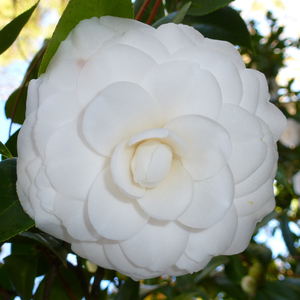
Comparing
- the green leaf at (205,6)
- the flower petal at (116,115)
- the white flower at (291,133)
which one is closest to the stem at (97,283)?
the flower petal at (116,115)

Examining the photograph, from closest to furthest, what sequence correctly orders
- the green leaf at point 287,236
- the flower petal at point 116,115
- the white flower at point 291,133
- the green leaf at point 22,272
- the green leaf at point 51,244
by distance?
the flower petal at point 116,115 < the green leaf at point 51,244 < the green leaf at point 22,272 < the green leaf at point 287,236 < the white flower at point 291,133

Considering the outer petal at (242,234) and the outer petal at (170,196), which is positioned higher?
the outer petal at (170,196)

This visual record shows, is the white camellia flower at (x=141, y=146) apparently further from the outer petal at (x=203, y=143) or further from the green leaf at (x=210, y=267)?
the green leaf at (x=210, y=267)

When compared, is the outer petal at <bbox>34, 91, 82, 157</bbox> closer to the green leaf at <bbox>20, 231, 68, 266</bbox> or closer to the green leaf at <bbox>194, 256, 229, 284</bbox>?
the green leaf at <bbox>20, 231, 68, 266</bbox>

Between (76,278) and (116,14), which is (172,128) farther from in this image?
(76,278)

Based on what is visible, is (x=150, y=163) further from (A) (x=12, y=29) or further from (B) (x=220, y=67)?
(A) (x=12, y=29)

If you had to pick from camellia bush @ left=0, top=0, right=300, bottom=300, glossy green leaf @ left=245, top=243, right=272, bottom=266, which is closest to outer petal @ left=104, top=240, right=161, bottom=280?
camellia bush @ left=0, top=0, right=300, bottom=300
